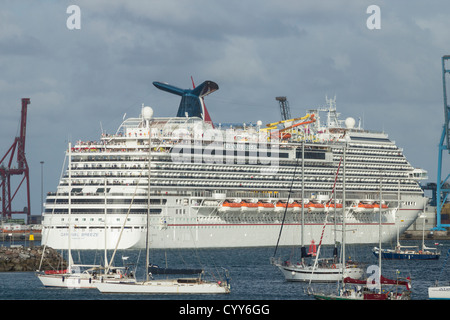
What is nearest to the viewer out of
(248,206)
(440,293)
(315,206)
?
(440,293)

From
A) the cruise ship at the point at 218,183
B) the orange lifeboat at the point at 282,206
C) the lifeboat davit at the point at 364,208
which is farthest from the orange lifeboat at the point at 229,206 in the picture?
the lifeboat davit at the point at 364,208

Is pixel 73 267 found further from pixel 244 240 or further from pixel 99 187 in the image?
pixel 244 240

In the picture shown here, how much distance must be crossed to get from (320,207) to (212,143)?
46.4 ft

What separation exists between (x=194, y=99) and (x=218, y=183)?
14117mm

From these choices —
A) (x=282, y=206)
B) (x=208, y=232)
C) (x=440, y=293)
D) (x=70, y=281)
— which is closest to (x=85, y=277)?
(x=70, y=281)

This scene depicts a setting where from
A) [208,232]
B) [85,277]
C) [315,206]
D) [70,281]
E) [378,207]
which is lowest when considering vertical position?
[70,281]

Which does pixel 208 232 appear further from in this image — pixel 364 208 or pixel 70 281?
pixel 70 281

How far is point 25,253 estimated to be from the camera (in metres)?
78.1

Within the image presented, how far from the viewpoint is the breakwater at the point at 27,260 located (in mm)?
76062

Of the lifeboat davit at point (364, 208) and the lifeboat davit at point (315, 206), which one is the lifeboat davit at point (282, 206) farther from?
the lifeboat davit at point (364, 208)

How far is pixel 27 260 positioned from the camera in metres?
76.8

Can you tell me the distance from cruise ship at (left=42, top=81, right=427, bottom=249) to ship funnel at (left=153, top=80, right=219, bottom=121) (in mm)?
122

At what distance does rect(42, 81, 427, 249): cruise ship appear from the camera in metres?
90.4
